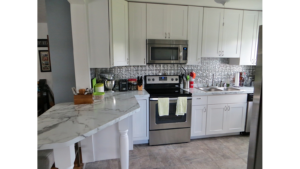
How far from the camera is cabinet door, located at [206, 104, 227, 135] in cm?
274

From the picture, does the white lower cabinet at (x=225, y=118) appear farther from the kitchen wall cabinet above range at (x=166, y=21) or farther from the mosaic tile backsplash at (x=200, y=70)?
the kitchen wall cabinet above range at (x=166, y=21)

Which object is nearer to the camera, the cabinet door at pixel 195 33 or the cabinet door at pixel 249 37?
the cabinet door at pixel 195 33

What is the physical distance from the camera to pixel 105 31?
2178 millimetres

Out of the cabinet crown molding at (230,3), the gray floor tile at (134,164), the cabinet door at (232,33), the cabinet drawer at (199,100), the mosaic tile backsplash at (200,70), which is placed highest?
the cabinet crown molding at (230,3)

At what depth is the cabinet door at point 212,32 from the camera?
2.78 m

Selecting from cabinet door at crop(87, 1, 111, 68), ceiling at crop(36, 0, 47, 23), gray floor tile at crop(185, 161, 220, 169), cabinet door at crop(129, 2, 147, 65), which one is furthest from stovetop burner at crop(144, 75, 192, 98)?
ceiling at crop(36, 0, 47, 23)

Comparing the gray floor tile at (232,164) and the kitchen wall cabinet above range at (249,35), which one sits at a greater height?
the kitchen wall cabinet above range at (249,35)

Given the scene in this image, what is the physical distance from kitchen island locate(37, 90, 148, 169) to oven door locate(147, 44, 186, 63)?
3.70 feet

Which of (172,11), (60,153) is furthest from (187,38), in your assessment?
(60,153)

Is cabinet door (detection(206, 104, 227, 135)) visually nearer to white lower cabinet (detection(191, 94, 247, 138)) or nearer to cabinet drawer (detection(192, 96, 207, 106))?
white lower cabinet (detection(191, 94, 247, 138))

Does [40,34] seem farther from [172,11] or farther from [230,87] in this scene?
[230,87]

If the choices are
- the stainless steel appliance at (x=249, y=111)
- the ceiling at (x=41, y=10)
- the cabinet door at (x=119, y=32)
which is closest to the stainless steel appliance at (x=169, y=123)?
the cabinet door at (x=119, y=32)

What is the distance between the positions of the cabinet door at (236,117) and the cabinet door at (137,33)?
1.74 m
